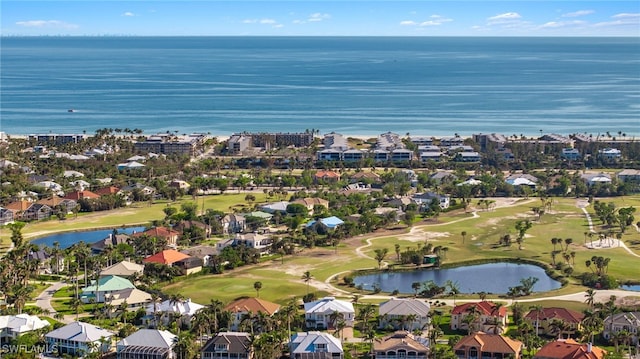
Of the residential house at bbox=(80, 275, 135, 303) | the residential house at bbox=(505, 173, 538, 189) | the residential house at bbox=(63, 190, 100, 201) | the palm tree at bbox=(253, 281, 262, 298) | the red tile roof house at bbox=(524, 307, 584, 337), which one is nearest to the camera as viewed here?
the red tile roof house at bbox=(524, 307, 584, 337)

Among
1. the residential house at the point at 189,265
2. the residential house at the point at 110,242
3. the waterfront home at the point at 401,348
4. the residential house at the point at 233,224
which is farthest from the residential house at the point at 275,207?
the waterfront home at the point at 401,348

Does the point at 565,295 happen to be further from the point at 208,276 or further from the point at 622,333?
the point at 208,276

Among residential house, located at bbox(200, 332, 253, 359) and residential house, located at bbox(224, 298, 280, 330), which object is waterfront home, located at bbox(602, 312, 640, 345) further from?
residential house, located at bbox(200, 332, 253, 359)

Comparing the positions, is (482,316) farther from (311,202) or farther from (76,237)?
(76,237)

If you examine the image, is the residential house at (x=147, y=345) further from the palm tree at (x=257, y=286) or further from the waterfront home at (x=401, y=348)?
the palm tree at (x=257, y=286)

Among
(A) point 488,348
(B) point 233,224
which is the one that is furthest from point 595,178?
(A) point 488,348

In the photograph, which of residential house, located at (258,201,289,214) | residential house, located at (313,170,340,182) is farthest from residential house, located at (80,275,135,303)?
residential house, located at (313,170,340,182)
